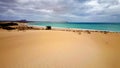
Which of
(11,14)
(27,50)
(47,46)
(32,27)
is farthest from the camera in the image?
(32,27)

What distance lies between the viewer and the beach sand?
146 cm

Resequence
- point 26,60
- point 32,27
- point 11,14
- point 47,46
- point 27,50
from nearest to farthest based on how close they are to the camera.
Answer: point 26,60
point 27,50
point 47,46
point 11,14
point 32,27

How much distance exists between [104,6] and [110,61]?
0.80m

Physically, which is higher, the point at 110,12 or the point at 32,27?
the point at 110,12

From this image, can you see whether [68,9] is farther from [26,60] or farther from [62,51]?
[26,60]

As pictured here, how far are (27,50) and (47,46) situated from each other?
10.2 inches

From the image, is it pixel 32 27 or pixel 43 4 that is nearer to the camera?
pixel 43 4

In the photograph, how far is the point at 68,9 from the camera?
1.95m

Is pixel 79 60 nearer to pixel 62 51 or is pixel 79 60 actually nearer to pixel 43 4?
pixel 62 51

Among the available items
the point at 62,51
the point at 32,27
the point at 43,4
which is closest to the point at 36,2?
the point at 43,4

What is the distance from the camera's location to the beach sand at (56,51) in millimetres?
1458

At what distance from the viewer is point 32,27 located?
7.55 feet

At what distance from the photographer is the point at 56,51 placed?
5.56 ft

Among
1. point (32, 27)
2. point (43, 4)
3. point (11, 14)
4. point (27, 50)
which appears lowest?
point (27, 50)
